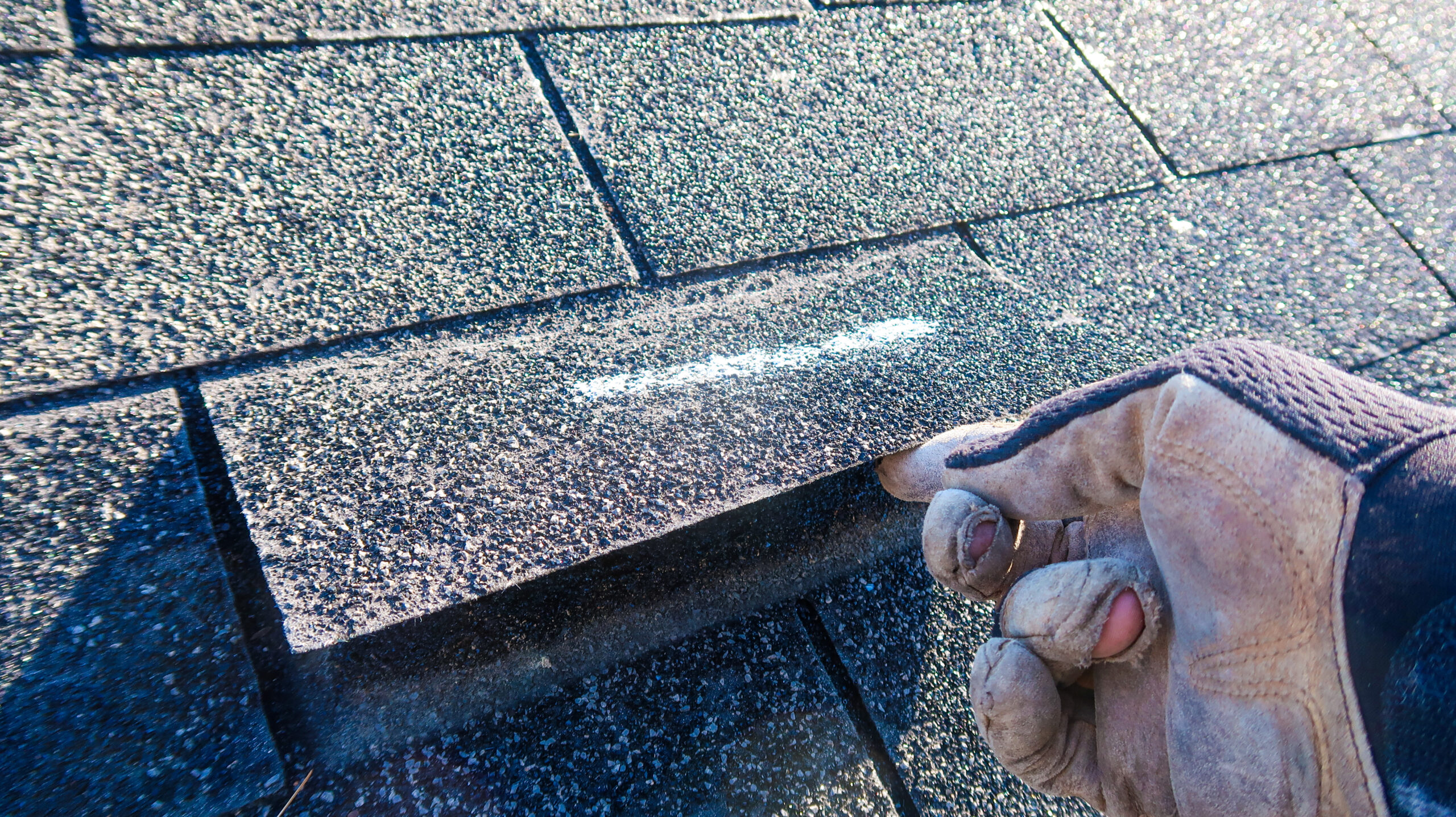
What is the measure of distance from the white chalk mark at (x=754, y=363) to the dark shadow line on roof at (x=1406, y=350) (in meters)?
1.17

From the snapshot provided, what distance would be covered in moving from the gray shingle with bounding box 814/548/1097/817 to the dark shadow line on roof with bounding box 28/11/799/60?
1445 mm

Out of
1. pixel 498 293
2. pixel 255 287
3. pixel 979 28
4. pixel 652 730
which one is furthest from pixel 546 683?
pixel 979 28

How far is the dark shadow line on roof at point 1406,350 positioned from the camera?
206 cm

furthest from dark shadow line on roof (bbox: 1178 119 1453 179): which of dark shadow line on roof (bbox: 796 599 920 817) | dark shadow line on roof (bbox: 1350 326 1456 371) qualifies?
dark shadow line on roof (bbox: 796 599 920 817)

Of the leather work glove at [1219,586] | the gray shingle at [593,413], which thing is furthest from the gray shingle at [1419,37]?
the leather work glove at [1219,586]

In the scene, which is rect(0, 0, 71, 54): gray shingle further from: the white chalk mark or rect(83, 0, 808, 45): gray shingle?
the white chalk mark

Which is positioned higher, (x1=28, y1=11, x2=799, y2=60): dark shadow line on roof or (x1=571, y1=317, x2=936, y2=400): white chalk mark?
(x1=28, y1=11, x2=799, y2=60): dark shadow line on roof

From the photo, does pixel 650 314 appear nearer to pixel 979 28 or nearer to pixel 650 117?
pixel 650 117

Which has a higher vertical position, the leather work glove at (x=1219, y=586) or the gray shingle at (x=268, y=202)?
the gray shingle at (x=268, y=202)

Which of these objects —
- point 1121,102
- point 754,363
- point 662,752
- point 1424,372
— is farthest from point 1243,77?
point 662,752

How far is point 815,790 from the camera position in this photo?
1.28 meters

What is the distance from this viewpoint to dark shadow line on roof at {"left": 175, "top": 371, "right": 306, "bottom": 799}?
1169mm

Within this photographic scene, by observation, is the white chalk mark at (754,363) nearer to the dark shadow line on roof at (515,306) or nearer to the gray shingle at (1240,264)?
the dark shadow line on roof at (515,306)

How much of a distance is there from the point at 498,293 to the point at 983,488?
3.16 ft
